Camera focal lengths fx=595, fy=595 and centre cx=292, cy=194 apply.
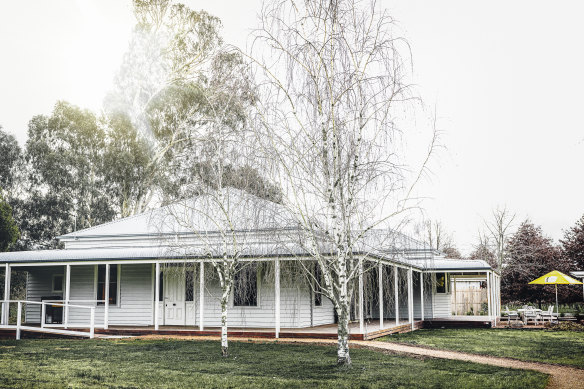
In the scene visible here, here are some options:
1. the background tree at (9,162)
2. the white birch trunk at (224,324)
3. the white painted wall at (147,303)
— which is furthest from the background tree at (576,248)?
the background tree at (9,162)

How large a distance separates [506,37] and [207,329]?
14.0 m

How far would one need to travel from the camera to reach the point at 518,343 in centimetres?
1758

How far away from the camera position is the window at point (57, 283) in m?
22.5

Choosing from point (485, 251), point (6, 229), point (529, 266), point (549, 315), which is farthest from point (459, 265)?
point (6, 229)

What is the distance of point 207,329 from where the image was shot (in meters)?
19.1

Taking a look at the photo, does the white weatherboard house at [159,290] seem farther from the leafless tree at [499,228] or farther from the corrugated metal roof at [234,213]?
the leafless tree at [499,228]

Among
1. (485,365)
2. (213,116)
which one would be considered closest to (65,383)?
(213,116)

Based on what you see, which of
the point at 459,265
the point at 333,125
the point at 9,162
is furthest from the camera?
the point at 9,162

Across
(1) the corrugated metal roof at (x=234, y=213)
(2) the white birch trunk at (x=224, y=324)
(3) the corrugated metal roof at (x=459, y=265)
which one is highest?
(1) the corrugated metal roof at (x=234, y=213)

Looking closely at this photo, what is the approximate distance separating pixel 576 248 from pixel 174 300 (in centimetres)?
2712

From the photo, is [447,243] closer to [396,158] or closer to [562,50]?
[562,50]

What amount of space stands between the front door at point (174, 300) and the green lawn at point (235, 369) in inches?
191

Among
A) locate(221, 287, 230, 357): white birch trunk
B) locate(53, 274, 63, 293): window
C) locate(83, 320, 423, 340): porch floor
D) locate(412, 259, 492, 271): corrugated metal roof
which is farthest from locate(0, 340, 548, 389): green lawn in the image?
locate(412, 259, 492, 271): corrugated metal roof

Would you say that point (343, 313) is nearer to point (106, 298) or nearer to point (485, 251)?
point (106, 298)
